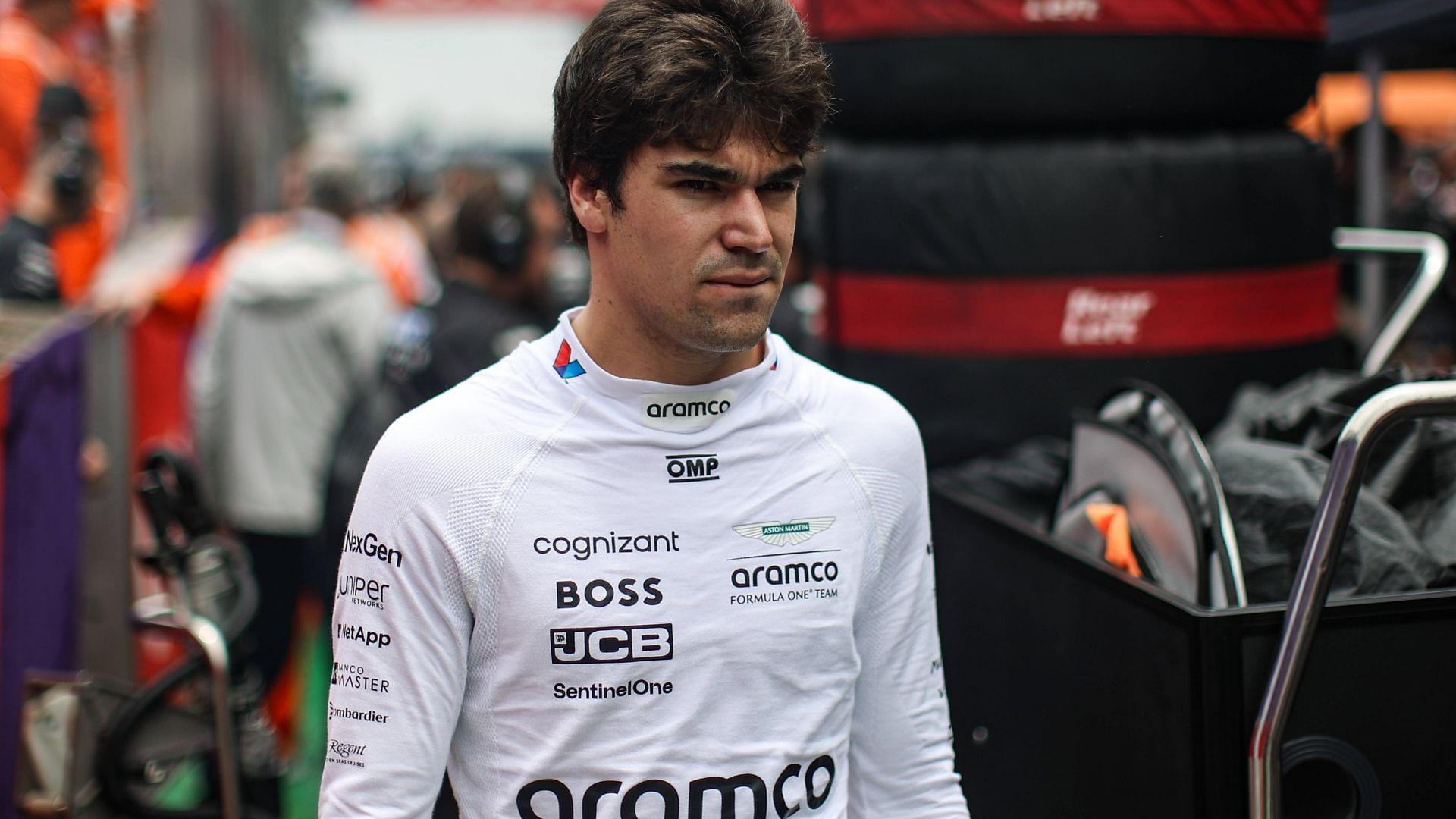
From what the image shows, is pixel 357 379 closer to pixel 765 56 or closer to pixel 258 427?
pixel 258 427

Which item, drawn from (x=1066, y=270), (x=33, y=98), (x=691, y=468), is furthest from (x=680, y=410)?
(x=33, y=98)

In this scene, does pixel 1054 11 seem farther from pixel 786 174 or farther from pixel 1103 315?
pixel 786 174

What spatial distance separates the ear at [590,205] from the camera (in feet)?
6.06

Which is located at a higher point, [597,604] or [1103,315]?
[1103,315]

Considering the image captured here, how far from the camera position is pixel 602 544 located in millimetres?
1796

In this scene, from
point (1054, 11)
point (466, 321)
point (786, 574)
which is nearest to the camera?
point (786, 574)

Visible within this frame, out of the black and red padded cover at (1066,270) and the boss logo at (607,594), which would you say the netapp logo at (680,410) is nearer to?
the boss logo at (607,594)

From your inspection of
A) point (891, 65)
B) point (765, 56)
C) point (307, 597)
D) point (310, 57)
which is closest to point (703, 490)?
point (765, 56)

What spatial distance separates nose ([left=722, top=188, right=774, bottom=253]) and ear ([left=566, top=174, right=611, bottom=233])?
165 mm

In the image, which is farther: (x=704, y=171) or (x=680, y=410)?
(x=680, y=410)

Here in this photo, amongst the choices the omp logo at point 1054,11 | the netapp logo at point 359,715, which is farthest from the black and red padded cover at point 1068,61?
the netapp logo at point 359,715

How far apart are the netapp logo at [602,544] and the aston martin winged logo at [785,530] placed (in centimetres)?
9

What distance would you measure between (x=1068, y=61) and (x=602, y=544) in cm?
172

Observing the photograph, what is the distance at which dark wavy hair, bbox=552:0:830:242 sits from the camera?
1.74m
